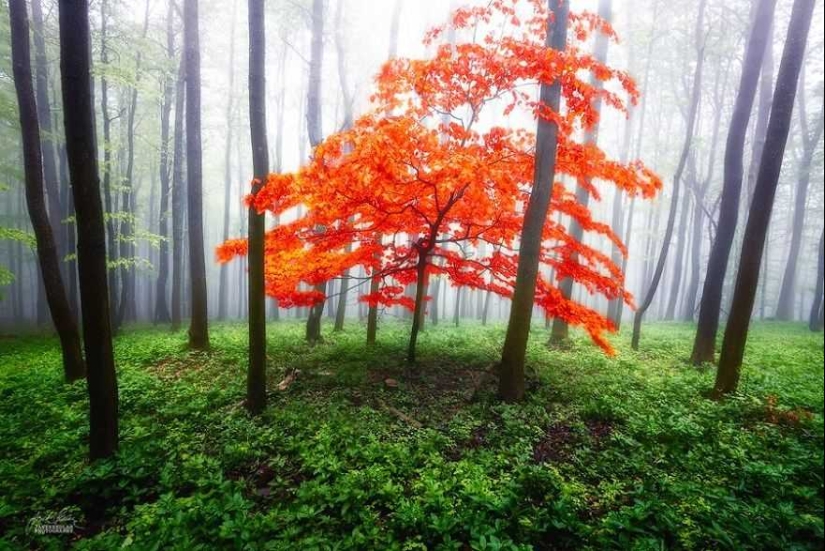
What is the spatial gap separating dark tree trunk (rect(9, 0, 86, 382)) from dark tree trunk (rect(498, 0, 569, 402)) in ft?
28.3

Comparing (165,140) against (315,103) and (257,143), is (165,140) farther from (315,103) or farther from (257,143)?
(257,143)

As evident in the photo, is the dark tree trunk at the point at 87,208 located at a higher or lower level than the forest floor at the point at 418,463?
higher

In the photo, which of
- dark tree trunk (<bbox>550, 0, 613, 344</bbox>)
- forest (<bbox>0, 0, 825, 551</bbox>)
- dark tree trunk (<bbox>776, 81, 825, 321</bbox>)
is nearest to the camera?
forest (<bbox>0, 0, 825, 551</bbox>)

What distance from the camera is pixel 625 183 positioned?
593 centimetres

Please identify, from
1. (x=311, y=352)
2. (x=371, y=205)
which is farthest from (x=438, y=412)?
(x=311, y=352)

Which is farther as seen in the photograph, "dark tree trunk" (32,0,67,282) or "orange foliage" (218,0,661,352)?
"dark tree trunk" (32,0,67,282)

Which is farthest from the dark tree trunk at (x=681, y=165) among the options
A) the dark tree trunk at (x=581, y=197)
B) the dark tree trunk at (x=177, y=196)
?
the dark tree trunk at (x=177, y=196)

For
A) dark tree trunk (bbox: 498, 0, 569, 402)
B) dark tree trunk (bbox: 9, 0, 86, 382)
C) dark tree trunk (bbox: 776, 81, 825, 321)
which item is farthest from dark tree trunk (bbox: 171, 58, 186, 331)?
dark tree trunk (bbox: 776, 81, 825, 321)

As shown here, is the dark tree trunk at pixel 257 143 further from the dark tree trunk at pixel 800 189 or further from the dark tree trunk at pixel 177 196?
the dark tree trunk at pixel 800 189

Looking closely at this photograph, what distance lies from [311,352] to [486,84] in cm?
747

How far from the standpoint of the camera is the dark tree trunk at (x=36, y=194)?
704 centimetres

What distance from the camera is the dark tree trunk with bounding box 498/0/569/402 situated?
615cm

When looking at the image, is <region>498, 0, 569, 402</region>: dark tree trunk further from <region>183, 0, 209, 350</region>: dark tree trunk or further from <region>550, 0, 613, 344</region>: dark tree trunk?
<region>183, 0, 209, 350</region>: dark tree trunk

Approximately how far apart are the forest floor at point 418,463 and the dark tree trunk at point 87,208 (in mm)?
981
